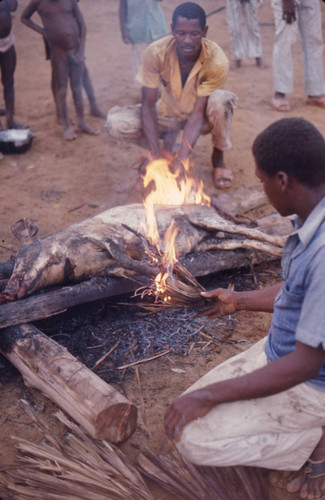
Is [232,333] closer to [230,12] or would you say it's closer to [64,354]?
[64,354]

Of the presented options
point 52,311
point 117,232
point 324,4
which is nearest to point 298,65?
point 324,4

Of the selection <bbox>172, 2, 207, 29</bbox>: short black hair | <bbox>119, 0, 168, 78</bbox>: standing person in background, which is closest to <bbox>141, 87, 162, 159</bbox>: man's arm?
<bbox>172, 2, 207, 29</bbox>: short black hair

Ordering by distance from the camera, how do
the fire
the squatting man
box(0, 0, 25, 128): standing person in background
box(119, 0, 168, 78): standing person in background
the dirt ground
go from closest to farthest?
the dirt ground < the fire < the squatting man < box(0, 0, 25, 128): standing person in background < box(119, 0, 168, 78): standing person in background

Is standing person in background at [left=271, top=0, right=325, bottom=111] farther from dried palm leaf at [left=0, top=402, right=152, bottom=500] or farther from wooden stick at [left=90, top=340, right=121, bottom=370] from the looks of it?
dried palm leaf at [left=0, top=402, right=152, bottom=500]

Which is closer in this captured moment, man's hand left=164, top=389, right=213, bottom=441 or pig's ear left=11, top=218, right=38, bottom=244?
man's hand left=164, top=389, right=213, bottom=441

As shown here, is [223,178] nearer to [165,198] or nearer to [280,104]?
[165,198]

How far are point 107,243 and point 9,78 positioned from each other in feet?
13.2

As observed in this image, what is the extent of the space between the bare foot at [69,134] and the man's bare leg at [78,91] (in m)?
0.19

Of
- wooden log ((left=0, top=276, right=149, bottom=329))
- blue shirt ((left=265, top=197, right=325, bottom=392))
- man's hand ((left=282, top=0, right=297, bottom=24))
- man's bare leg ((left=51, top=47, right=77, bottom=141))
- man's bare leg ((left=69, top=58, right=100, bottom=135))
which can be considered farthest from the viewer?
man's hand ((left=282, top=0, right=297, bottom=24))

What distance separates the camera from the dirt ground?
2.97 m

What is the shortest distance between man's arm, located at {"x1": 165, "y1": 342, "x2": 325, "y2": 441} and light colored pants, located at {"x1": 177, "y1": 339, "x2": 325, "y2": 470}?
0.29 feet

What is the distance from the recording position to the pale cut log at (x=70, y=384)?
2.48 meters

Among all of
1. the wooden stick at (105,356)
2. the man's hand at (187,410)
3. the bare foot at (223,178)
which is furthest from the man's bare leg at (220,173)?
the man's hand at (187,410)

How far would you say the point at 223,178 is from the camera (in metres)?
5.64
